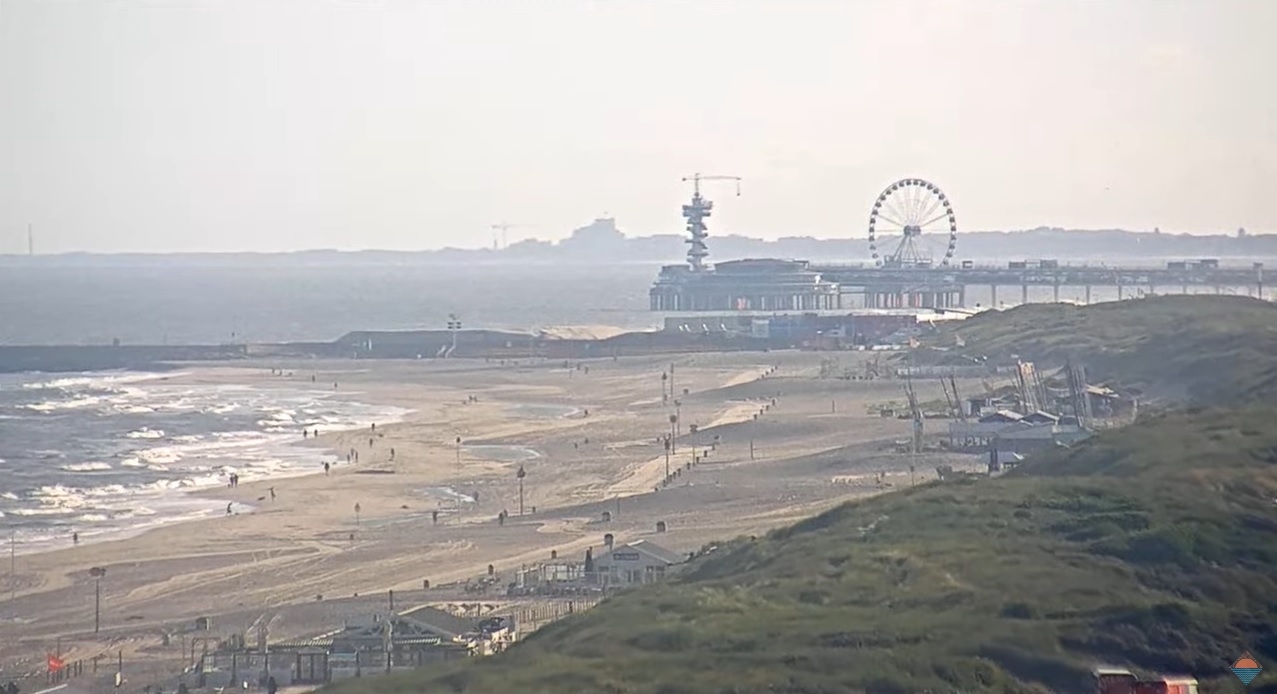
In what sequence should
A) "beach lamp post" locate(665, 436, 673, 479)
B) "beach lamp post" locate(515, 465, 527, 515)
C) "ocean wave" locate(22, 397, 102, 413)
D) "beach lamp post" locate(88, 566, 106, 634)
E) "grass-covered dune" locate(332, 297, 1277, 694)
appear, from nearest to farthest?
"grass-covered dune" locate(332, 297, 1277, 694), "beach lamp post" locate(88, 566, 106, 634), "beach lamp post" locate(515, 465, 527, 515), "beach lamp post" locate(665, 436, 673, 479), "ocean wave" locate(22, 397, 102, 413)

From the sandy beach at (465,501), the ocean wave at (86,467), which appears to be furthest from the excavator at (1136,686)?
the ocean wave at (86,467)

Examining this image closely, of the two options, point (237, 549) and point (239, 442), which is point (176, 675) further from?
point (239, 442)

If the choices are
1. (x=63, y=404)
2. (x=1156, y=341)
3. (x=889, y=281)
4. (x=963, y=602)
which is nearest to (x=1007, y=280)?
(x=889, y=281)

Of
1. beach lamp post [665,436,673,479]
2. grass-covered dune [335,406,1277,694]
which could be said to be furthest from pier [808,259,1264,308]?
grass-covered dune [335,406,1277,694]

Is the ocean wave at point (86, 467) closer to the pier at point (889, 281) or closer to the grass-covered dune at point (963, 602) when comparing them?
the grass-covered dune at point (963, 602)

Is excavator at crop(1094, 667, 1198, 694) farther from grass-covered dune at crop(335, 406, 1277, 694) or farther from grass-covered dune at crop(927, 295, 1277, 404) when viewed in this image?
grass-covered dune at crop(927, 295, 1277, 404)

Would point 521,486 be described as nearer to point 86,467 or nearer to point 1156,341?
point 86,467
